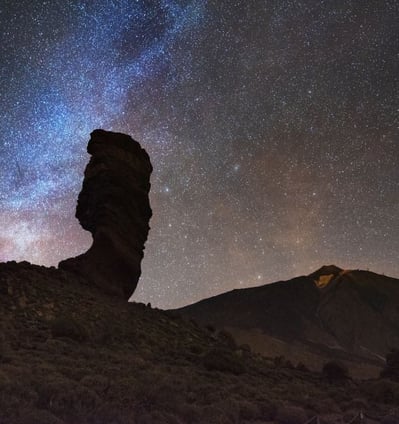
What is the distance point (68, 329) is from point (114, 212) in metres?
15.0

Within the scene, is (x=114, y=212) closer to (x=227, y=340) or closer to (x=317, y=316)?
(x=227, y=340)

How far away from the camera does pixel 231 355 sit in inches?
823

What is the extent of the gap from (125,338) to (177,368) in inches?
208

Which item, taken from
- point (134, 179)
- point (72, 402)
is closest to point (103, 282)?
point (134, 179)

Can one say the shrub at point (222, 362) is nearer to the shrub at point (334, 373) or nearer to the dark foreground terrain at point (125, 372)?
the dark foreground terrain at point (125, 372)

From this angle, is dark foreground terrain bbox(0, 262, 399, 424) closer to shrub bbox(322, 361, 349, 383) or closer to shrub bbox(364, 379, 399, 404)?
shrub bbox(364, 379, 399, 404)

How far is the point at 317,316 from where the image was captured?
103m

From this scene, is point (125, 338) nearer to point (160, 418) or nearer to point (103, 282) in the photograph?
point (103, 282)

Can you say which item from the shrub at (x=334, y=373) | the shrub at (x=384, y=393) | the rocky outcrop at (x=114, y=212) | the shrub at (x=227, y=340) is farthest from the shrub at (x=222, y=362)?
the rocky outcrop at (x=114, y=212)

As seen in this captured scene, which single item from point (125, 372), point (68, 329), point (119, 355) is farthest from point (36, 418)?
point (68, 329)

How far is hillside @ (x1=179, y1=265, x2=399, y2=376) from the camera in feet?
266

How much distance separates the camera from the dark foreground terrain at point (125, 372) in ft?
30.3

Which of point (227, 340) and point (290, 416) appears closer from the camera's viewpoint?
point (290, 416)

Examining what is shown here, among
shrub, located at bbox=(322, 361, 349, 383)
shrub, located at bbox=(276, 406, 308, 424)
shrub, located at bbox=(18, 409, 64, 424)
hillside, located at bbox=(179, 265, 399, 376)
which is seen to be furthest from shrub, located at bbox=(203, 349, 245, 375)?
hillside, located at bbox=(179, 265, 399, 376)
